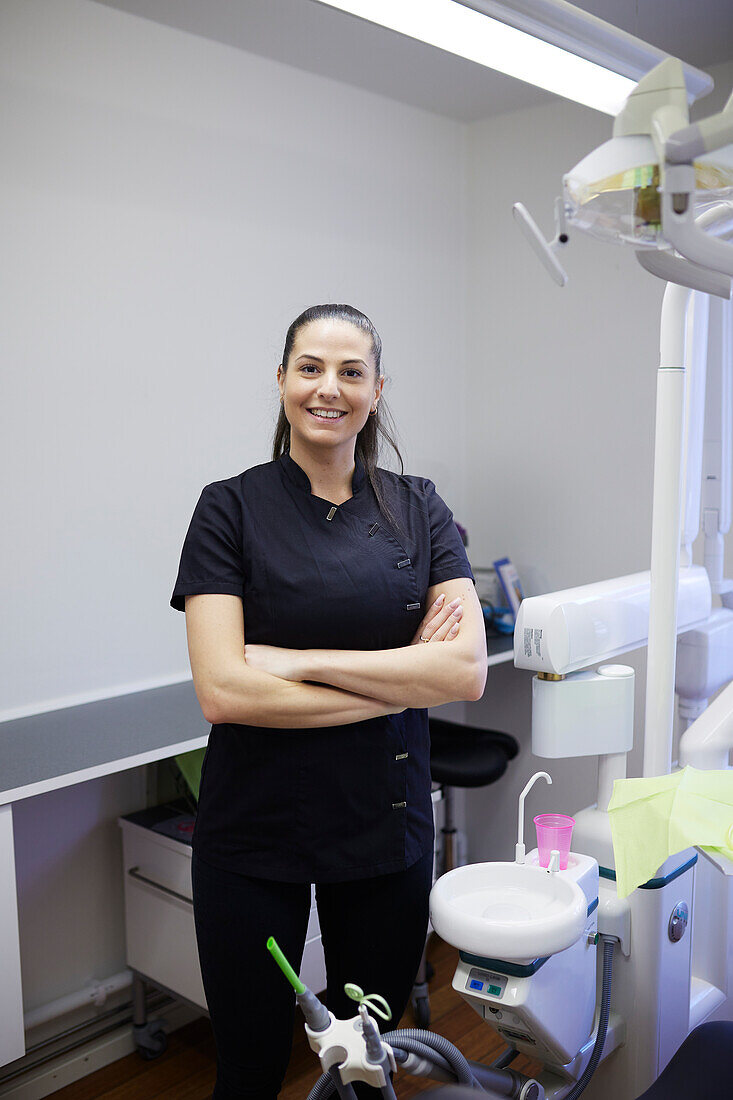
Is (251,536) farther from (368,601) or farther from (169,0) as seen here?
(169,0)

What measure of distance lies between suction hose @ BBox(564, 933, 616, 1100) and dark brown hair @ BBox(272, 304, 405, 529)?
887mm

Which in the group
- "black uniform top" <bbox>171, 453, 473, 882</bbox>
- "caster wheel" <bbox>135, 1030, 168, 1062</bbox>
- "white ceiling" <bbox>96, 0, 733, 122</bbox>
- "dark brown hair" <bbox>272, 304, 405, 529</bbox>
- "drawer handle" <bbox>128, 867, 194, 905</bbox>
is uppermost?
"white ceiling" <bbox>96, 0, 733, 122</bbox>

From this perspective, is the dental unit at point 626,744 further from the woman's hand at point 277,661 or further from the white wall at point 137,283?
the white wall at point 137,283

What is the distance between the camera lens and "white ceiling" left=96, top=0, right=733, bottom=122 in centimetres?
236

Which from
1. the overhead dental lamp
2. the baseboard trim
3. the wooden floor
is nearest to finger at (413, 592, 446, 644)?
the overhead dental lamp

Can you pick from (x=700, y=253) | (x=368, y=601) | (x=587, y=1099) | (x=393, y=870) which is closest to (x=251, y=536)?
(x=368, y=601)

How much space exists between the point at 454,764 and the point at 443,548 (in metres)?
1.18

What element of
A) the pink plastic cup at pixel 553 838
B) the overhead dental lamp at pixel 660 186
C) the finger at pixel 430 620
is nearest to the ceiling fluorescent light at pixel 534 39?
the overhead dental lamp at pixel 660 186

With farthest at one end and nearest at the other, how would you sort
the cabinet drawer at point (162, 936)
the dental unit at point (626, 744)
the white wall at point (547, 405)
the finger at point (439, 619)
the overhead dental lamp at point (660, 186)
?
the white wall at point (547, 405)
the cabinet drawer at point (162, 936)
the finger at point (439, 619)
the dental unit at point (626, 744)
the overhead dental lamp at point (660, 186)

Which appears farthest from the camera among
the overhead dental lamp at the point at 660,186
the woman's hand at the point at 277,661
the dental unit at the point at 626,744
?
the woman's hand at the point at 277,661

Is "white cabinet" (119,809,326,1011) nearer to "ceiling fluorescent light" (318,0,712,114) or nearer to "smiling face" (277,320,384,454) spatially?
"smiling face" (277,320,384,454)

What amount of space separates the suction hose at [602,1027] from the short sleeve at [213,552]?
0.96 m

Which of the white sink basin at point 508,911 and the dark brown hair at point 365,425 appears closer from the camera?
the white sink basin at point 508,911

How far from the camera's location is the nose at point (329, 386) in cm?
151
